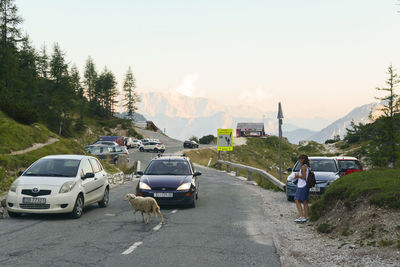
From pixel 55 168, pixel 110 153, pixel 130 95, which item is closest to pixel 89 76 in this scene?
pixel 130 95

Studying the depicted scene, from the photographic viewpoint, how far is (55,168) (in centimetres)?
1180

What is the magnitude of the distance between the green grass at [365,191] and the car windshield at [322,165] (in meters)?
5.62

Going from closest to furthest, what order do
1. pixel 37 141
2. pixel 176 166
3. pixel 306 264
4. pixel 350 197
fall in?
pixel 306 264, pixel 350 197, pixel 176 166, pixel 37 141

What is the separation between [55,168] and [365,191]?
7.80 metres

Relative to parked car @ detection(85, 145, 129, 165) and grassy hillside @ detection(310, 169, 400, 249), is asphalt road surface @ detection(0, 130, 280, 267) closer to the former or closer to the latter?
grassy hillside @ detection(310, 169, 400, 249)

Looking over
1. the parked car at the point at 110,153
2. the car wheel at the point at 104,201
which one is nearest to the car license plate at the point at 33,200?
the car wheel at the point at 104,201

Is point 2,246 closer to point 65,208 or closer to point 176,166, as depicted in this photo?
point 65,208

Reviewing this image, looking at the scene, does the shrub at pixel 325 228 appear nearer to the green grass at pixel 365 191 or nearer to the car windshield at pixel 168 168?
the green grass at pixel 365 191

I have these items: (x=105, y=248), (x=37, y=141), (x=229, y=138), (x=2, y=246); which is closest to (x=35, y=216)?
(x=2, y=246)

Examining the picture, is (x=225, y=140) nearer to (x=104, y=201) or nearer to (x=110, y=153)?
(x=110, y=153)

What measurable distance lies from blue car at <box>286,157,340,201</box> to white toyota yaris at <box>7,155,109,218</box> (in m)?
7.13

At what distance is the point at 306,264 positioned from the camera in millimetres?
6934

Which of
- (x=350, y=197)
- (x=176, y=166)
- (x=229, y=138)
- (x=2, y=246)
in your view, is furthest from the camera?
(x=229, y=138)

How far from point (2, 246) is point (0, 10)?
221ft
